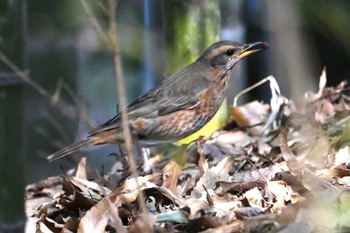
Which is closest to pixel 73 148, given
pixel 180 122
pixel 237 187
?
pixel 180 122

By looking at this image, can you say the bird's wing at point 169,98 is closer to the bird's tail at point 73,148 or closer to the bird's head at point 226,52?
the bird's head at point 226,52

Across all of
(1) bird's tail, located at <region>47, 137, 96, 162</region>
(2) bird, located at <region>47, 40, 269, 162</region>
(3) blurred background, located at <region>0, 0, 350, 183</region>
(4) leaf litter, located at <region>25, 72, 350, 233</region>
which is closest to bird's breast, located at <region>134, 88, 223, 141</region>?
(2) bird, located at <region>47, 40, 269, 162</region>

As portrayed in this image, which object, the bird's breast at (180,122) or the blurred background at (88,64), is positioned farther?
the blurred background at (88,64)

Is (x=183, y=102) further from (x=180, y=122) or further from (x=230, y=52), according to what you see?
(x=230, y=52)

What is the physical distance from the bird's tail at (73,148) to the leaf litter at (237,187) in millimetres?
164

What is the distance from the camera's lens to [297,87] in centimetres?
289

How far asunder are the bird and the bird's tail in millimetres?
49

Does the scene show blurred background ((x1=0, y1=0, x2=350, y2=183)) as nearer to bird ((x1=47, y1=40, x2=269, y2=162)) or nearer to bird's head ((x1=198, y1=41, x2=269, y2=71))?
bird's head ((x1=198, y1=41, x2=269, y2=71))

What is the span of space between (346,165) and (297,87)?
2208 millimetres

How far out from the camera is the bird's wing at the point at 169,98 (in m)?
6.50

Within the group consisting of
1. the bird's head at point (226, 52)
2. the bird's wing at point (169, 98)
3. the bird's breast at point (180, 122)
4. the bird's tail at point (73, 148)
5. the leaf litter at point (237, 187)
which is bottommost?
the leaf litter at point (237, 187)

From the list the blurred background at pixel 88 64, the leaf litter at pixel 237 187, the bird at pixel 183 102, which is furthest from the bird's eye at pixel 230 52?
the blurred background at pixel 88 64

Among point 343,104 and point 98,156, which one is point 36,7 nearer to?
point 98,156

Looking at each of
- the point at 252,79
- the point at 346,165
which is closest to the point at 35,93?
the point at 252,79
